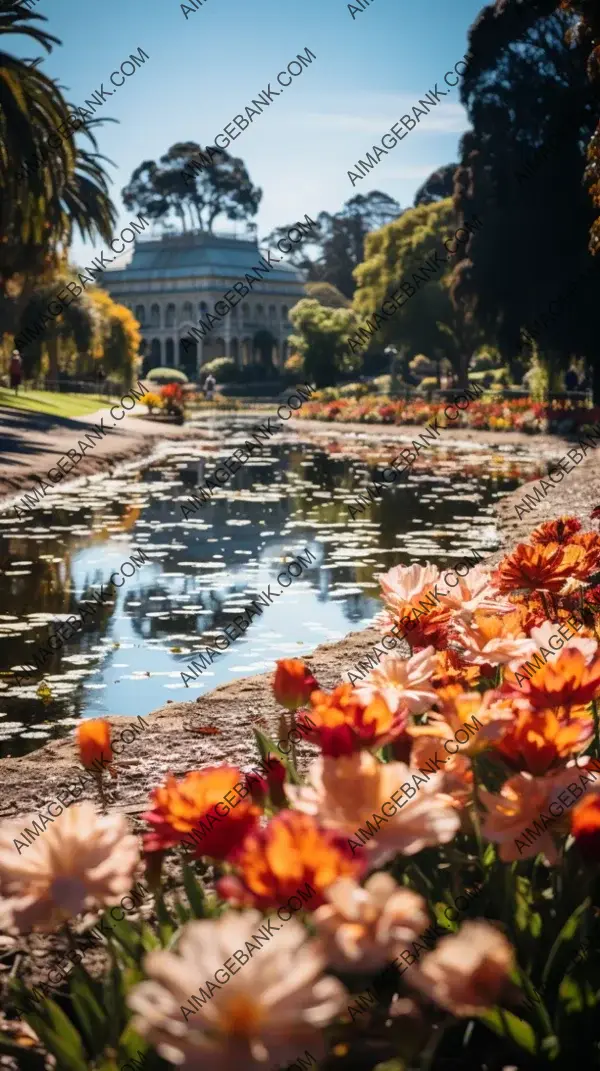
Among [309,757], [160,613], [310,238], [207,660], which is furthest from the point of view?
[310,238]

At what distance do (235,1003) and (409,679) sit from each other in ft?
2.96

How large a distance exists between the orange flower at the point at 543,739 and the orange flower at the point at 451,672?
39 centimetres

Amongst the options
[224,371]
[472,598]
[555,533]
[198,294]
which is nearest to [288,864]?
[472,598]

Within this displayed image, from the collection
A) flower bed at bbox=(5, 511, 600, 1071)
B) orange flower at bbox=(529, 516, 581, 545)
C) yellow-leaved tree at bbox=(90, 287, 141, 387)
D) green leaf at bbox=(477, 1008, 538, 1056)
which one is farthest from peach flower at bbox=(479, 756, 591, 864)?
yellow-leaved tree at bbox=(90, 287, 141, 387)

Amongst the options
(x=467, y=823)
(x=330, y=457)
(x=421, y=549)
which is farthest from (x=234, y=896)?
(x=330, y=457)

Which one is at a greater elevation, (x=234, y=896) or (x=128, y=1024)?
(x=234, y=896)

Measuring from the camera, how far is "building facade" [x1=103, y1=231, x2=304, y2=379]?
98.2 metres

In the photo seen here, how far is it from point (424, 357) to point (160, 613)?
205ft

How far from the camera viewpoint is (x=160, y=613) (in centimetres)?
826

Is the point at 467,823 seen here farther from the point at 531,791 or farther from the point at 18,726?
the point at 18,726

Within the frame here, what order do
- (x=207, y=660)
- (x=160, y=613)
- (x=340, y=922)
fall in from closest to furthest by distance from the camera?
(x=340, y=922), (x=207, y=660), (x=160, y=613)

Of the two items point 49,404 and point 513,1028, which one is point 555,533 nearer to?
point 513,1028

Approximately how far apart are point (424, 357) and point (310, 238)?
39.2m

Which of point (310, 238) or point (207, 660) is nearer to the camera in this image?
point (207, 660)
